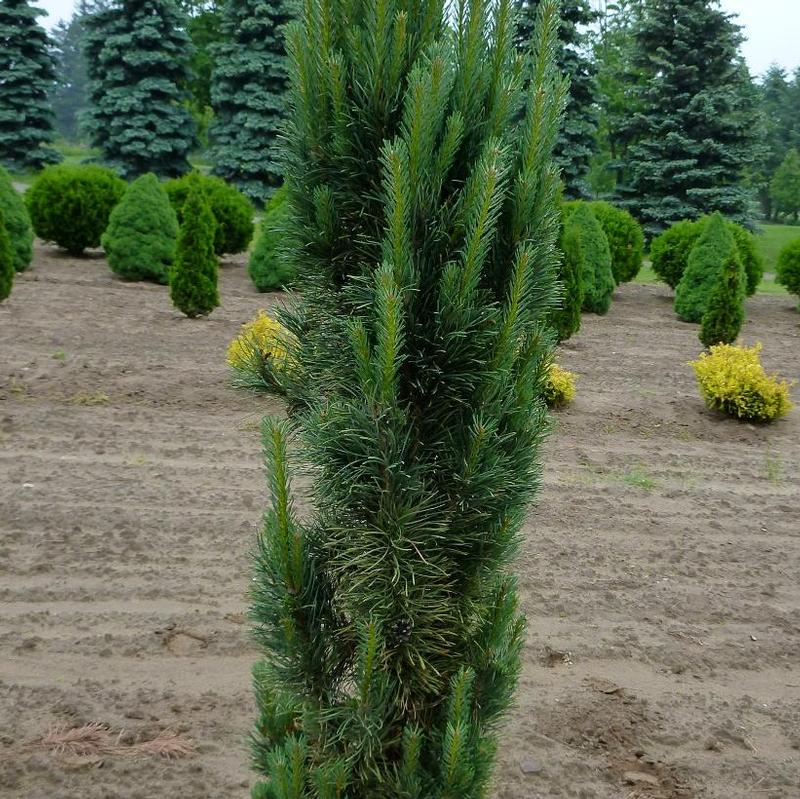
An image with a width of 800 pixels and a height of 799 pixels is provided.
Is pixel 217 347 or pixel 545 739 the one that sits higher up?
pixel 217 347

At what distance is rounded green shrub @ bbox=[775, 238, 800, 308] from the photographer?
14.9 metres

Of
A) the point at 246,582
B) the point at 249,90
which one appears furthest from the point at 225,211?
the point at 246,582

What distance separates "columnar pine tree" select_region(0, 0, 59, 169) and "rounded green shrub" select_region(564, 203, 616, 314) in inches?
766

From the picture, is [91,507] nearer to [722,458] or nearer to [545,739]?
[545,739]

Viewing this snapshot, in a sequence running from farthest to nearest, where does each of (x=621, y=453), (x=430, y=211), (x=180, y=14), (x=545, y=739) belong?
1. (x=180, y=14)
2. (x=621, y=453)
3. (x=545, y=739)
4. (x=430, y=211)

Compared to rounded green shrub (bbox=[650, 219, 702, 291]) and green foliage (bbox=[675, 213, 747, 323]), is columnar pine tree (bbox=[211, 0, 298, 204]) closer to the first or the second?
rounded green shrub (bbox=[650, 219, 702, 291])

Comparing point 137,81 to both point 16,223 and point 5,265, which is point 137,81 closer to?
point 16,223

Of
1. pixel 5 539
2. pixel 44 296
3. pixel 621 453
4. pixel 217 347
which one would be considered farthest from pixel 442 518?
pixel 44 296

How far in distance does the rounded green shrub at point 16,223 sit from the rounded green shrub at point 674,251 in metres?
10.5

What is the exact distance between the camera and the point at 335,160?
6.72ft

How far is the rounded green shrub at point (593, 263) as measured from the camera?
13.4m

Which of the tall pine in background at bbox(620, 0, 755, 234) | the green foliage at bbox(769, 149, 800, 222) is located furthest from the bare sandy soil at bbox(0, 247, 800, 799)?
the green foliage at bbox(769, 149, 800, 222)

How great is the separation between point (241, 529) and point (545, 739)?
2454 millimetres

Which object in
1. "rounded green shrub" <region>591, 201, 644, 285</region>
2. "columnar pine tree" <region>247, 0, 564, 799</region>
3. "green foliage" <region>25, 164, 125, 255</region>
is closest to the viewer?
"columnar pine tree" <region>247, 0, 564, 799</region>
